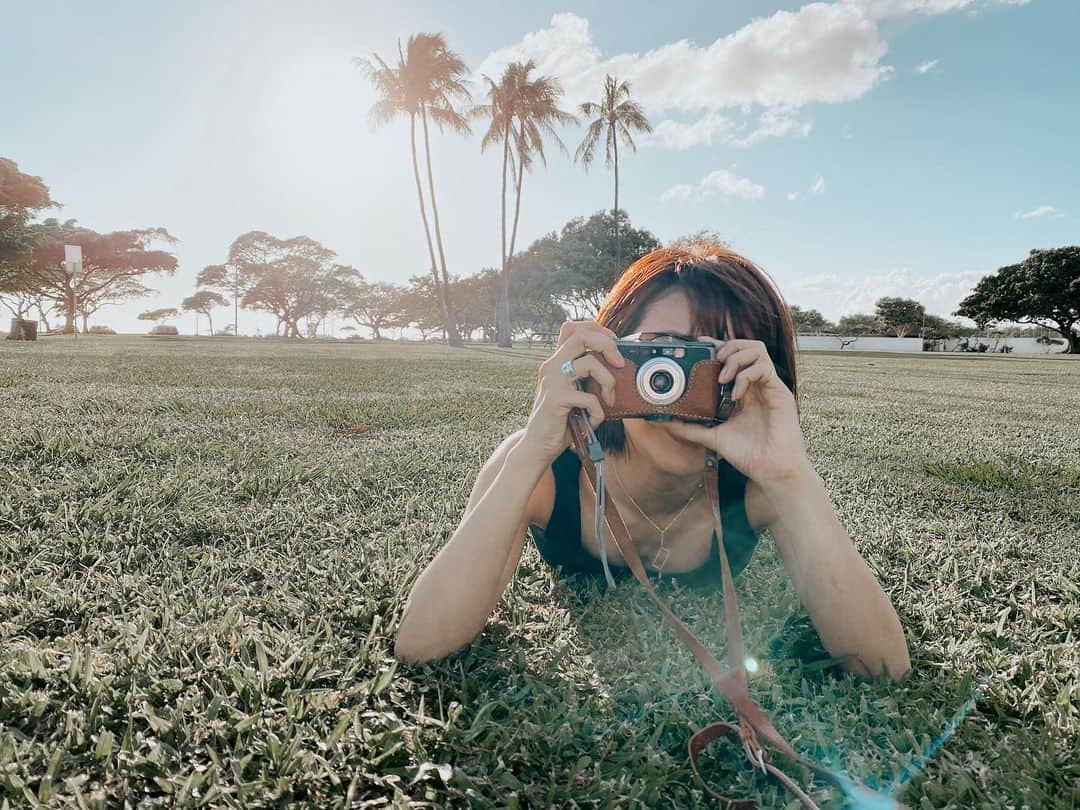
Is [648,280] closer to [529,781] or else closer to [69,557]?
[529,781]

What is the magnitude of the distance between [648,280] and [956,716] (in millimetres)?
1151

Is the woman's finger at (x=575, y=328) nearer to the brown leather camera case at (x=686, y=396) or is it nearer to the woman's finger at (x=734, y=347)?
the brown leather camera case at (x=686, y=396)

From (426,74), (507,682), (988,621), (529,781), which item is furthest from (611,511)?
(426,74)

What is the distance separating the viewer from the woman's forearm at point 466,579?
126 centimetres

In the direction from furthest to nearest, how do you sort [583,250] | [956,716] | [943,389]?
[583,250]
[943,389]
[956,716]

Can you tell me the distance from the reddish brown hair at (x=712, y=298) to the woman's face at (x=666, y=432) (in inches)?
0.7

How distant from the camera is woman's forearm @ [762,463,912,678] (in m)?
1.25

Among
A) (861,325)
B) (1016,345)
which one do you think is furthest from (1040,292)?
(861,325)

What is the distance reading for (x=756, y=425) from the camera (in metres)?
1.36

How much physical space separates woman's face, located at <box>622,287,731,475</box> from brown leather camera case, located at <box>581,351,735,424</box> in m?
0.10

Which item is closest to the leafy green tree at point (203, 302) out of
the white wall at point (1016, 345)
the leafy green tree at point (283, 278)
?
the leafy green tree at point (283, 278)

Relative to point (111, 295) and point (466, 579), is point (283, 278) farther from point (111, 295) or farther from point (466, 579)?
point (466, 579)

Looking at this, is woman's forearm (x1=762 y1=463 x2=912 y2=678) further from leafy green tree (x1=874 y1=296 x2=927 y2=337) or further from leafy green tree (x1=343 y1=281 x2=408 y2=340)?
leafy green tree (x1=874 y1=296 x2=927 y2=337)

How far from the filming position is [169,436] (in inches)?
128
